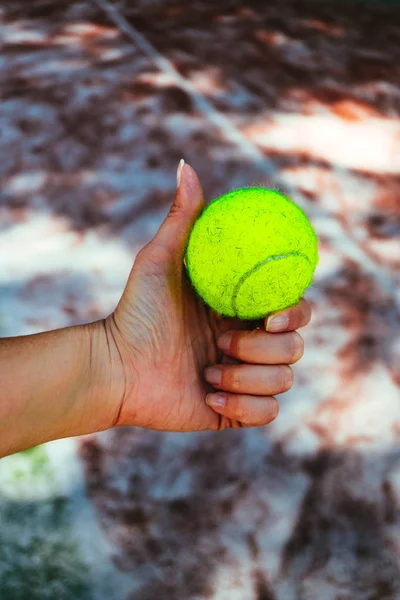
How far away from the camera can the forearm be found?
89 centimetres

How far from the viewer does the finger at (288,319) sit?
0.96 meters

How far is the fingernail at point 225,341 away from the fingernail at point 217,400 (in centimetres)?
7

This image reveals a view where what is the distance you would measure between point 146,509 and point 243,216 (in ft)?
1.39

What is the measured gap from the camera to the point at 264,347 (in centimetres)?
95

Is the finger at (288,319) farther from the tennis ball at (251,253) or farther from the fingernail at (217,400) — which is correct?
the fingernail at (217,400)

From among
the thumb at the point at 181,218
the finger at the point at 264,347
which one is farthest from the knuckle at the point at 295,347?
the thumb at the point at 181,218

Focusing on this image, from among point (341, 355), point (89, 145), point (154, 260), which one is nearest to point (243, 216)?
Answer: point (154, 260)

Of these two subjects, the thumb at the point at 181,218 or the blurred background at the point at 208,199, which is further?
the thumb at the point at 181,218

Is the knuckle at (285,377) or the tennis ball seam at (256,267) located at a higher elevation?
the tennis ball seam at (256,267)

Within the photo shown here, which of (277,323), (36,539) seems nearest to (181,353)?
(277,323)

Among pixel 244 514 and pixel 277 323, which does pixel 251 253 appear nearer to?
pixel 277 323

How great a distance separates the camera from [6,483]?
97 cm

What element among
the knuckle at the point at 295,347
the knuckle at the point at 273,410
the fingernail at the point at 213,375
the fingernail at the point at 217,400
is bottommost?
the knuckle at the point at 273,410

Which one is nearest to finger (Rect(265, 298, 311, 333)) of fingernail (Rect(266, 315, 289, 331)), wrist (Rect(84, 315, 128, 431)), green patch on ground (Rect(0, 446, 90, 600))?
fingernail (Rect(266, 315, 289, 331))
